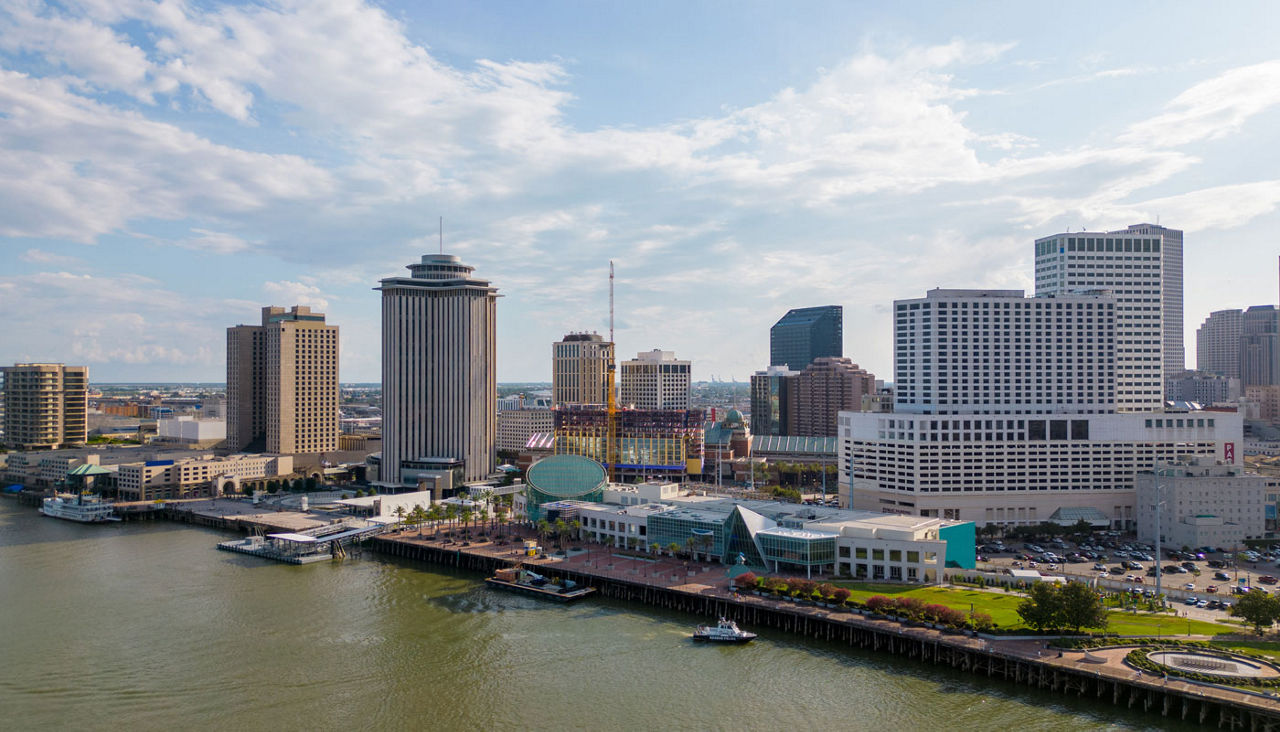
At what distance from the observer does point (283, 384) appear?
153500 millimetres

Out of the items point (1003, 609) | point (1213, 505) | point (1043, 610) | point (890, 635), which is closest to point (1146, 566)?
point (1213, 505)

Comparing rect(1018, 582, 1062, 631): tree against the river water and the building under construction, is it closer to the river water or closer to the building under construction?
the river water

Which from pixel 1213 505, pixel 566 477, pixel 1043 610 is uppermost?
pixel 566 477

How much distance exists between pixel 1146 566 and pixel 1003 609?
25.3 metres

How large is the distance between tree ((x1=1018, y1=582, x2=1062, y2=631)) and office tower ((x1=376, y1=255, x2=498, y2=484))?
94798 millimetres

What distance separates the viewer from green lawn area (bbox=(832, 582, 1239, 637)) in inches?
2094

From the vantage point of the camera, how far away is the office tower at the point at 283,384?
6068 inches

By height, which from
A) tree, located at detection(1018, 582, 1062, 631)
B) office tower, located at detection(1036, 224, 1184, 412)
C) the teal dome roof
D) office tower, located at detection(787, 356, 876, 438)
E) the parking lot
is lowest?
the parking lot

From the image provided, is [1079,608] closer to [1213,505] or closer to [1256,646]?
[1256,646]

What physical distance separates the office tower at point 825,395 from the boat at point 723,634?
418 feet

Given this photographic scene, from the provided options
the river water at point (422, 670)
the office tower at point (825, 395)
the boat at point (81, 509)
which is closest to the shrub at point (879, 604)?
the river water at point (422, 670)

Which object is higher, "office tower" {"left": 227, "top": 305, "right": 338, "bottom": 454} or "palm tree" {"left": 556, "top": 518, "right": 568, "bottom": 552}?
"office tower" {"left": 227, "top": 305, "right": 338, "bottom": 454}

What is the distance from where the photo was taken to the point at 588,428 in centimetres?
15162

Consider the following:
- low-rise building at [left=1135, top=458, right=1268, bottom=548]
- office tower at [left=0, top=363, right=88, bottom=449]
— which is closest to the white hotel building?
low-rise building at [left=1135, top=458, right=1268, bottom=548]
